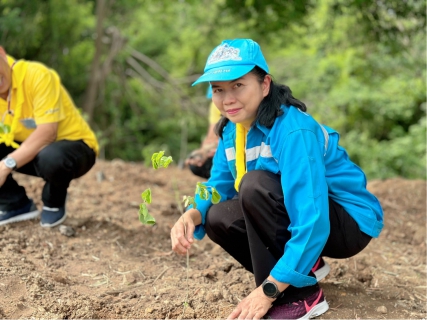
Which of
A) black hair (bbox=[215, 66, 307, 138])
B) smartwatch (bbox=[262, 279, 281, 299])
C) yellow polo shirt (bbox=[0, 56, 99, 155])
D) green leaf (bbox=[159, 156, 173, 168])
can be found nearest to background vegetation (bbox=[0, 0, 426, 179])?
yellow polo shirt (bbox=[0, 56, 99, 155])

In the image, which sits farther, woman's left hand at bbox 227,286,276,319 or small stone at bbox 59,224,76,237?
small stone at bbox 59,224,76,237

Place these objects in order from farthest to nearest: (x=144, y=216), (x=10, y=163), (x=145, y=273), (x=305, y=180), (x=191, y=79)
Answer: (x=191, y=79) < (x=10, y=163) < (x=145, y=273) < (x=144, y=216) < (x=305, y=180)

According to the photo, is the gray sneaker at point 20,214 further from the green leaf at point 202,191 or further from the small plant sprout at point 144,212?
the green leaf at point 202,191

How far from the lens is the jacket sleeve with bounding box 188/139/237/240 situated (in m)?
2.40

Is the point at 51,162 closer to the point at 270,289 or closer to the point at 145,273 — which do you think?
the point at 145,273

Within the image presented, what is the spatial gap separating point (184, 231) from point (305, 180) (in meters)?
0.62

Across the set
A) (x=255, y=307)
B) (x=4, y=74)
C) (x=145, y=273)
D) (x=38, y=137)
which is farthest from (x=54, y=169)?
(x=255, y=307)

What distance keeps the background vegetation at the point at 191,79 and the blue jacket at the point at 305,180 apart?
3.44 metres

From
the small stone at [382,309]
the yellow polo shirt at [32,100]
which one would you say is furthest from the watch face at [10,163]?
the small stone at [382,309]

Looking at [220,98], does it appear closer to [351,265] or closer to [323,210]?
[323,210]

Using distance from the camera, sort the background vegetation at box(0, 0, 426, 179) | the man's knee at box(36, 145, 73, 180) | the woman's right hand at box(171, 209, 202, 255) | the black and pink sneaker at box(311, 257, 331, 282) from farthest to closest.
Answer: the background vegetation at box(0, 0, 426, 179), the man's knee at box(36, 145, 73, 180), the black and pink sneaker at box(311, 257, 331, 282), the woman's right hand at box(171, 209, 202, 255)

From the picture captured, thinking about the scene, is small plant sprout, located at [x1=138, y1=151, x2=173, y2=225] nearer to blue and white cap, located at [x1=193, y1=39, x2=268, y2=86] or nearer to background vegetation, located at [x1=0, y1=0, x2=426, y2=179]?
blue and white cap, located at [x1=193, y1=39, x2=268, y2=86]

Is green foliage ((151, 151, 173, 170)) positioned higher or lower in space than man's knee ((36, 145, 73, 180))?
higher

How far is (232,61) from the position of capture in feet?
6.61
